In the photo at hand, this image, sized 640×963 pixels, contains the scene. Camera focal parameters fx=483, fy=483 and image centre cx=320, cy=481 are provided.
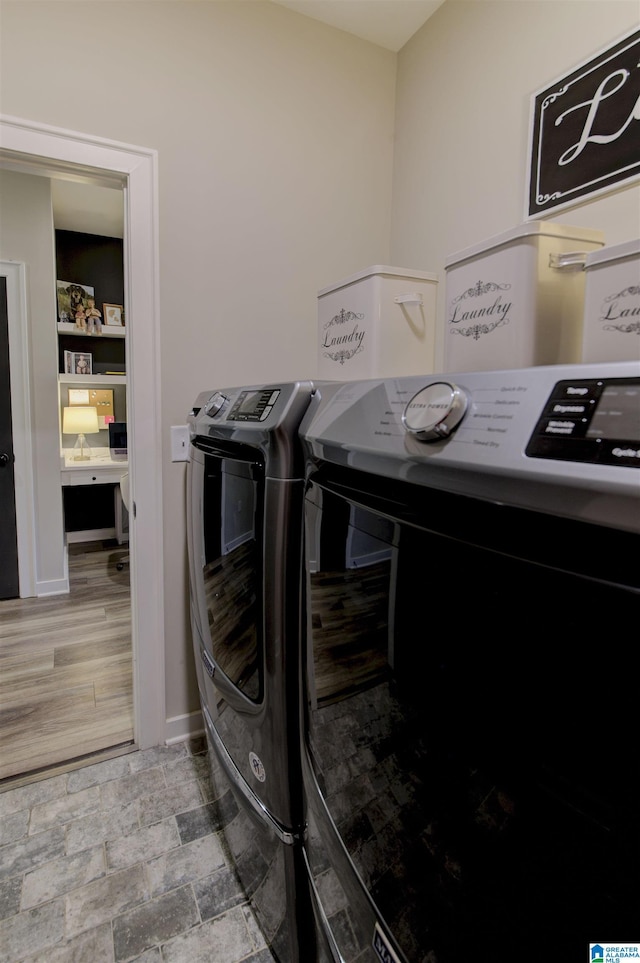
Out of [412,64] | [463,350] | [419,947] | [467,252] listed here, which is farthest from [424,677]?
[412,64]

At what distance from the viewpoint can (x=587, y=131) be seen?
Answer: 1.28 meters

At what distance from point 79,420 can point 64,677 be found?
8.21 feet

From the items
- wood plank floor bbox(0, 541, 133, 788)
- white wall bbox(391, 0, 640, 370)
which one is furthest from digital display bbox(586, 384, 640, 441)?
wood plank floor bbox(0, 541, 133, 788)

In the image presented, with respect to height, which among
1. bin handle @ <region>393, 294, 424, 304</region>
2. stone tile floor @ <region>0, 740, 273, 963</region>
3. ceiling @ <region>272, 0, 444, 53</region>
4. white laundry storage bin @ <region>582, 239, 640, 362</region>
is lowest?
stone tile floor @ <region>0, 740, 273, 963</region>

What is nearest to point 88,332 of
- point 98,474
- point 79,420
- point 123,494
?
point 79,420

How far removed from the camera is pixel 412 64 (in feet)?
6.36

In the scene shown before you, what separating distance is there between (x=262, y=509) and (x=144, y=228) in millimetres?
1248

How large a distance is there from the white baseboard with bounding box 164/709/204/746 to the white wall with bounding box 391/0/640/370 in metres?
1.77

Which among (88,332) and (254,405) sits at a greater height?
(88,332)

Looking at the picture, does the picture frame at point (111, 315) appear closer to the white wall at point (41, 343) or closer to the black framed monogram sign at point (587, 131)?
the white wall at point (41, 343)

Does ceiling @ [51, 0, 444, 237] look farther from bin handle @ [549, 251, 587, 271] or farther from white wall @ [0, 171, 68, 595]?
bin handle @ [549, 251, 587, 271]

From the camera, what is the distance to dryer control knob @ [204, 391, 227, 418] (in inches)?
48.0

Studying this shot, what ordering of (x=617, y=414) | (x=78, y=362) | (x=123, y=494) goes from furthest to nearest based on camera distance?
1. (x=78, y=362)
2. (x=123, y=494)
3. (x=617, y=414)

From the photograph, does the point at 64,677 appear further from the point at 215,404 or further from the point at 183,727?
the point at 215,404
